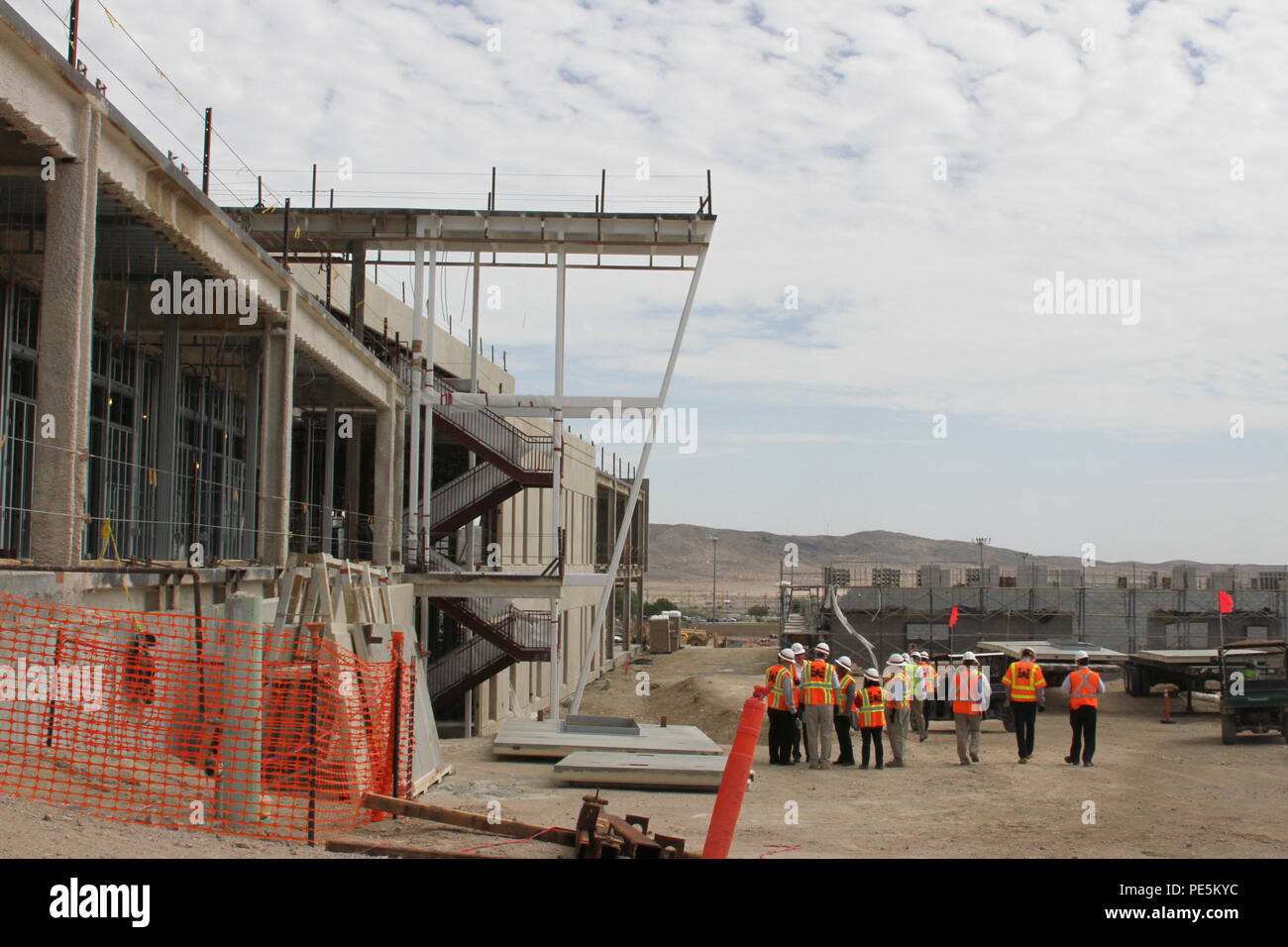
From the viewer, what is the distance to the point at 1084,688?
1814cm

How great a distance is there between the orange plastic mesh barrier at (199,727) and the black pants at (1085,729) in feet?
36.1

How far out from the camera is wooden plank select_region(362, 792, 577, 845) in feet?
31.3

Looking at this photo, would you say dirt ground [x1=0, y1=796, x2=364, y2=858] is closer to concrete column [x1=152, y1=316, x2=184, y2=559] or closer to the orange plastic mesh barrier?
the orange plastic mesh barrier

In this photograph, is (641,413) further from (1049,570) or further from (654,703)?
(1049,570)

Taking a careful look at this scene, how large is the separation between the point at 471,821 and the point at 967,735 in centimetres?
1134

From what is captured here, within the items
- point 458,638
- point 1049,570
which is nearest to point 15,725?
point 458,638

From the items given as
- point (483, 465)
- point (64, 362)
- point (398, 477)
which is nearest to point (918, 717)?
point (483, 465)

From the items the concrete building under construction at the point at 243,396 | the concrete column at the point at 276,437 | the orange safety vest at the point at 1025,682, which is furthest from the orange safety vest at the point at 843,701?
the concrete column at the point at 276,437

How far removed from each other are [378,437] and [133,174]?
47.0 feet

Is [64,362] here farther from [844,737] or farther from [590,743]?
[844,737]

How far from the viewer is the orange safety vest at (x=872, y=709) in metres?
18.2

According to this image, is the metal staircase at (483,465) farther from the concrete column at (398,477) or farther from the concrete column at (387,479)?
the concrete column at (387,479)
